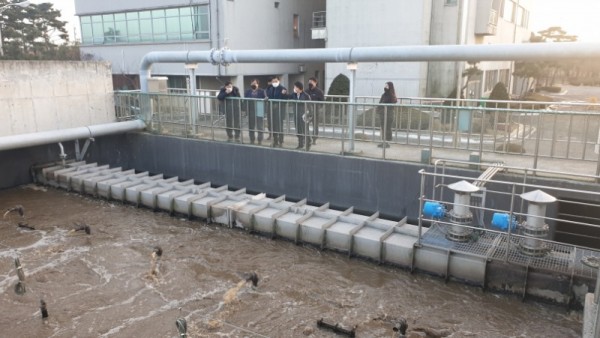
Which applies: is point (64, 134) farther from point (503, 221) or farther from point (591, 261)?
point (591, 261)

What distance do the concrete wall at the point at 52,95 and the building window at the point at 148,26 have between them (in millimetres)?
10605

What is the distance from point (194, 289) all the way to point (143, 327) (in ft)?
4.30

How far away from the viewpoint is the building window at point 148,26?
25570 mm

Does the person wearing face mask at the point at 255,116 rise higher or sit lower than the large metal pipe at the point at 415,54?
lower

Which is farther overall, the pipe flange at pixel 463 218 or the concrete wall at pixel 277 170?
the concrete wall at pixel 277 170

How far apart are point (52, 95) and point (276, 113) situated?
741 cm

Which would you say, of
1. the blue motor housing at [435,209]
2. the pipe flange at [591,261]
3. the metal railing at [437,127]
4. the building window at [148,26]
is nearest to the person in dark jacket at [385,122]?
the metal railing at [437,127]

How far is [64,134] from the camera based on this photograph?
13844mm

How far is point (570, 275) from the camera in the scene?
7438 mm

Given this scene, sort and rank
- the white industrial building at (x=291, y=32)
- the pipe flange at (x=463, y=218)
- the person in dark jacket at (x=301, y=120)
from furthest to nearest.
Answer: the white industrial building at (x=291, y=32), the person in dark jacket at (x=301, y=120), the pipe flange at (x=463, y=218)

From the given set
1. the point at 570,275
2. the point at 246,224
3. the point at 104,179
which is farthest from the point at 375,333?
the point at 104,179

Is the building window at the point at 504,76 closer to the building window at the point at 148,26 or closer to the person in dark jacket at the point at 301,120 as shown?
the building window at the point at 148,26

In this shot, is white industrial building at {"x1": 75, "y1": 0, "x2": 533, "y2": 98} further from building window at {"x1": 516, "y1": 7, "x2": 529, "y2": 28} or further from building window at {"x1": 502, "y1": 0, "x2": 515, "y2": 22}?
building window at {"x1": 516, "y1": 7, "x2": 529, "y2": 28}

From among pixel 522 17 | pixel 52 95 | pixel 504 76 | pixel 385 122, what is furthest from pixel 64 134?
pixel 522 17
